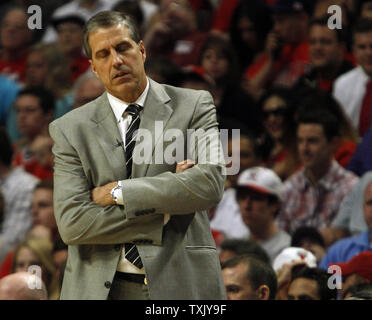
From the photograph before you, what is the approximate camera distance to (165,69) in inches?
256

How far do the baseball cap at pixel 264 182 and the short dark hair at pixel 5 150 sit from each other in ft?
5.66

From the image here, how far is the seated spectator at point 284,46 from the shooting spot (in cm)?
684

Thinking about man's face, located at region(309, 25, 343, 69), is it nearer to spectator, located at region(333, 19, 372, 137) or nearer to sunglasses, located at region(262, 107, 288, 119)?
spectator, located at region(333, 19, 372, 137)

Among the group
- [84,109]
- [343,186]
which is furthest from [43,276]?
[84,109]

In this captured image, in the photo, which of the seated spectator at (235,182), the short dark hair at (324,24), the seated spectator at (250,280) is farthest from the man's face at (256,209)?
the short dark hair at (324,24)

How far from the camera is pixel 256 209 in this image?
573cm

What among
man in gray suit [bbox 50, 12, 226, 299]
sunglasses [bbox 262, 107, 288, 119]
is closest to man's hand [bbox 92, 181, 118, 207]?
man in gray suit [bbox 50, 12, 226, 299]

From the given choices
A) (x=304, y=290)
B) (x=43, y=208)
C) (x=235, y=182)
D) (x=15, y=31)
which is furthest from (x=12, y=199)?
(x=304, y=290)

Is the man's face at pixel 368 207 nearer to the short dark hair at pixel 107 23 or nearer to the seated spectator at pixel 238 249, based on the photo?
→ the seated spectator at pixel 238 249

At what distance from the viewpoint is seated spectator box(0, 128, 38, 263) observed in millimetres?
6234

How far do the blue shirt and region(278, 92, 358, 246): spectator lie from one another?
0.43m

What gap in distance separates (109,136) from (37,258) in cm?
255

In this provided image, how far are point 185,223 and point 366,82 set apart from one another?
3435 millimetres
